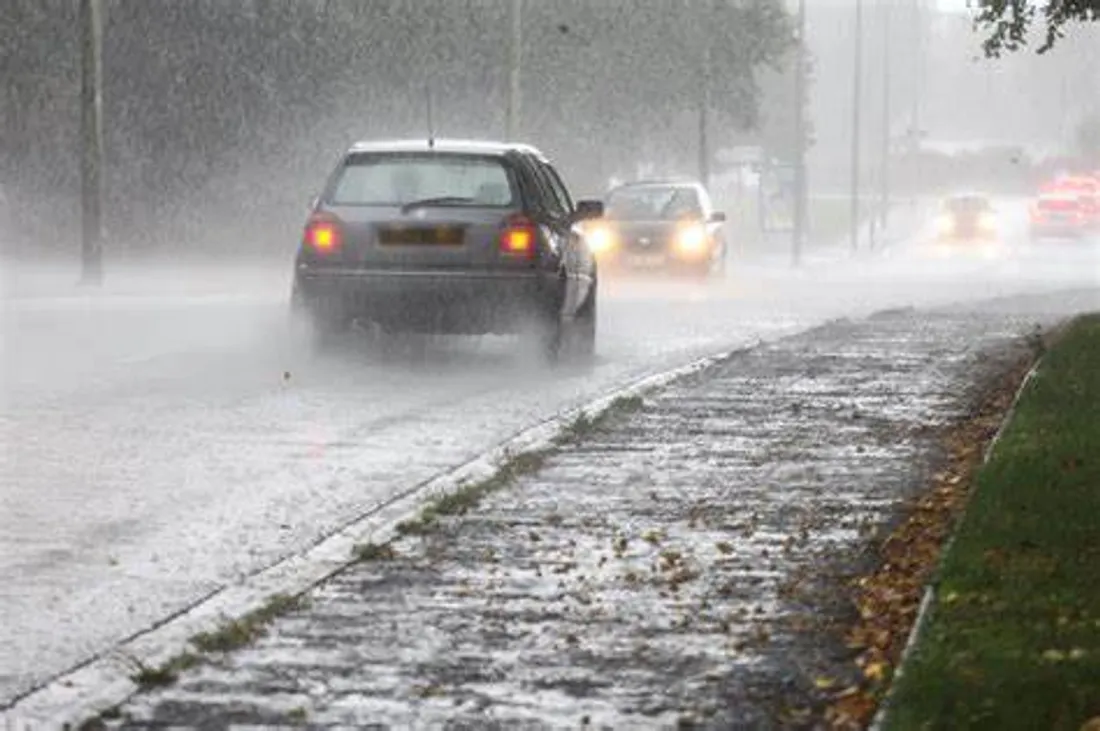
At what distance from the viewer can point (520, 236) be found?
67.2ft

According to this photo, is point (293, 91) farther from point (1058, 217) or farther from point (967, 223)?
point (1058, 217)

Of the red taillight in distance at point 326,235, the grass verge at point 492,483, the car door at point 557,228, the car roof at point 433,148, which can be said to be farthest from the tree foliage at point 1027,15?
the grass verge at point 492,483

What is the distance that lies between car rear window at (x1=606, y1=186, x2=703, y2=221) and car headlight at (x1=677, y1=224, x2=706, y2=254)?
31 cm

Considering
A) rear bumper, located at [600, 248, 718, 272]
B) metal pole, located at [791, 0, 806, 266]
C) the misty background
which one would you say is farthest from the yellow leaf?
metal pole, located at [791, 0, 806, 266]

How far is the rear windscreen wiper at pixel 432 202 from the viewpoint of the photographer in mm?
20266

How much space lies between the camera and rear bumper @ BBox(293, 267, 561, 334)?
20250 mm

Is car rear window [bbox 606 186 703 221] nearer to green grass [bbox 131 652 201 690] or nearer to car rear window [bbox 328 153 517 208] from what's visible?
car rear window [bbox 328 153 517 208]

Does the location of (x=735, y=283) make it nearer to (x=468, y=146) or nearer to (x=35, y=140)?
(x=35, y=140)

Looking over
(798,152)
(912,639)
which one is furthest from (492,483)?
(798,152)

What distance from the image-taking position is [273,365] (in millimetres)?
20391

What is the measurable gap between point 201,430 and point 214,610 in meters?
6.31

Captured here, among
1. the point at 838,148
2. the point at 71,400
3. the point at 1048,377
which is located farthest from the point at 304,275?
the point at 838,148

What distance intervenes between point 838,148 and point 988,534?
184 meters

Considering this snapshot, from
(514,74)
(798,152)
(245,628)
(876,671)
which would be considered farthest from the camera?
(798,152)
